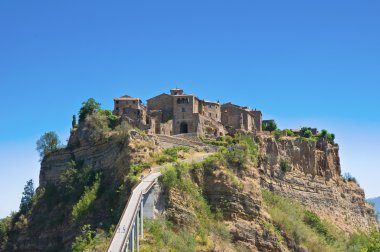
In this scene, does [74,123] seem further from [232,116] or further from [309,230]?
[309,230]

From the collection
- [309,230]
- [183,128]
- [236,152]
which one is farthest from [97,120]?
[309,230]

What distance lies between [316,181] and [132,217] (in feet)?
142

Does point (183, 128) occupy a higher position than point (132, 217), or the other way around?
point (183, 128)

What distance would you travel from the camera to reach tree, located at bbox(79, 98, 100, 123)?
7494 cm

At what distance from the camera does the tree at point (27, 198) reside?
256 feet

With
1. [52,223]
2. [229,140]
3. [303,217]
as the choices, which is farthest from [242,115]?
[52,223]

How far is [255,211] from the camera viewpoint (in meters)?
62.2

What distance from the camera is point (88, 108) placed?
2958 inches

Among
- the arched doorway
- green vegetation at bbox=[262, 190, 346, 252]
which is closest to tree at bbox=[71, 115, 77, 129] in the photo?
the arched doorway

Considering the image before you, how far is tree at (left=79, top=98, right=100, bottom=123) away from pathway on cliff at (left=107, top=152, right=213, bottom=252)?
57.2ft

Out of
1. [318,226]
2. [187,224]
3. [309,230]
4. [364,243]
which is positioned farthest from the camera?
[364,243]

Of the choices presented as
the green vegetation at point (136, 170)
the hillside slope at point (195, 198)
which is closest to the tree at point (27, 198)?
the hillside slope at point (195, 198)

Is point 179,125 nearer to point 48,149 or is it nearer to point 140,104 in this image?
point 140,104

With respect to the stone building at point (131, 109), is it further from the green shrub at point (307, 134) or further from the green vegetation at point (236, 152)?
the green shrub at point (307, 134)
